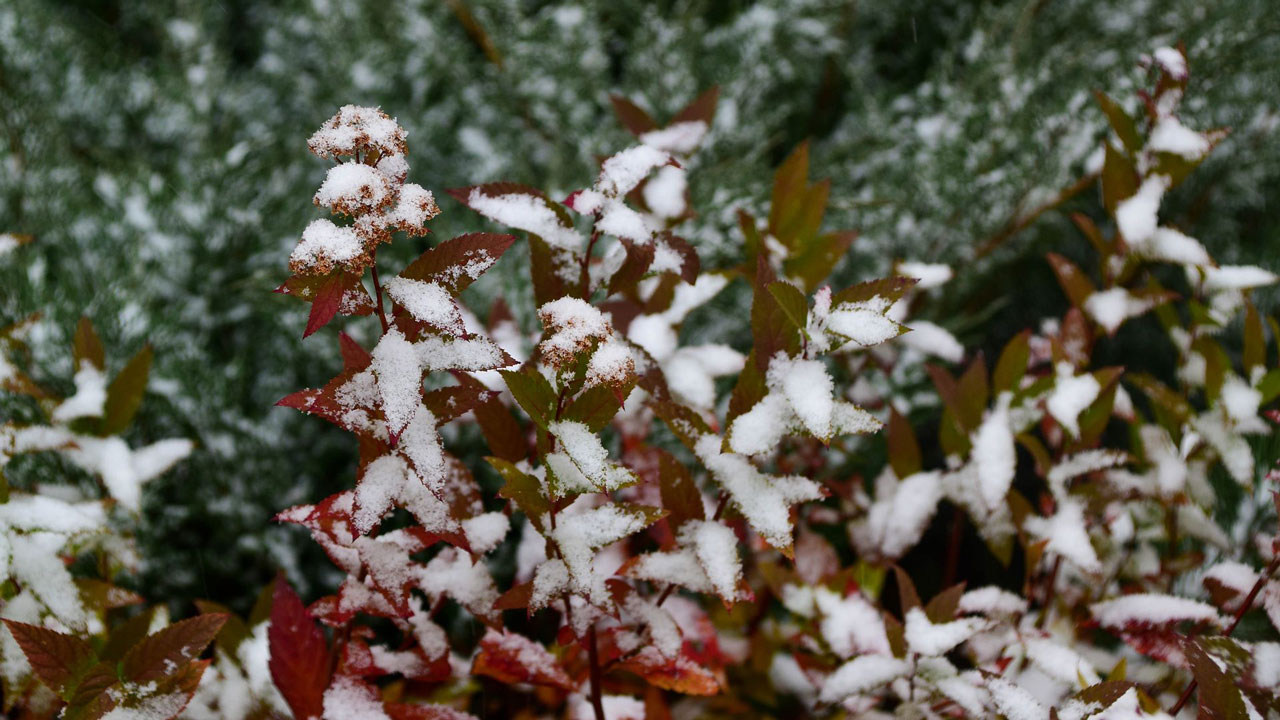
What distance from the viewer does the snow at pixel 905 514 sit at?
0.98m

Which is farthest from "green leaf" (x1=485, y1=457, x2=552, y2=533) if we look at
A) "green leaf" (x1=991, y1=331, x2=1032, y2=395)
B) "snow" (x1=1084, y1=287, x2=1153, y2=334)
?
"snow" (x1=1084, y1=287, x2=1153, y2=334)

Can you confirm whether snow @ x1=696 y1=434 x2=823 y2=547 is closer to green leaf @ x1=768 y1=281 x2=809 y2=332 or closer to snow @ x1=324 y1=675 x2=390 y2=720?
green leaf @ x1=768 y1=281 x2=809 y2=332

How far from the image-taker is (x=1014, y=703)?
0.71 metres

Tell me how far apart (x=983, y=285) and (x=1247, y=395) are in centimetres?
69

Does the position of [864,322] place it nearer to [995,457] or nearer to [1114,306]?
[995,457]

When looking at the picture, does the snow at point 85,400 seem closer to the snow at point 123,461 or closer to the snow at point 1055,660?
the snow at point 123,461

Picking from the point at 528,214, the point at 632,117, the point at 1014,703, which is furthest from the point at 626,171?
the point at 1014,703

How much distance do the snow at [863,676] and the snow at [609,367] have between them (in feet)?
1.49

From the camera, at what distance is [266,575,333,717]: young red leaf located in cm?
76

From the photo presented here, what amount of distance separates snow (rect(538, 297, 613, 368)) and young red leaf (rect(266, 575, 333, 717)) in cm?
39

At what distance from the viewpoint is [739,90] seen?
1.60m

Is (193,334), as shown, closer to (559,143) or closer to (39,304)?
(39,304)

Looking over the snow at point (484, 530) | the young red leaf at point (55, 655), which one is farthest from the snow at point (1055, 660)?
the young red leaf at point (55, 655)

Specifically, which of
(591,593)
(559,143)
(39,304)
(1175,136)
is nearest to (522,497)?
(591,593)
